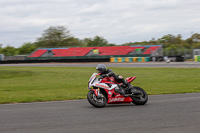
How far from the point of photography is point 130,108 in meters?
8.52

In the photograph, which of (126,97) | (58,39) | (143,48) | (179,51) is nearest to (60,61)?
(143,48)

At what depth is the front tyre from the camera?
28.2 ft

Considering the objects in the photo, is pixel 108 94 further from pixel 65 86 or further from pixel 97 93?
pixel 65 86

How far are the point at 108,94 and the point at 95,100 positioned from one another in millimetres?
455

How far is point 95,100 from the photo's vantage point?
8672 millimetres

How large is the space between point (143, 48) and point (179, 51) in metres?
9.82

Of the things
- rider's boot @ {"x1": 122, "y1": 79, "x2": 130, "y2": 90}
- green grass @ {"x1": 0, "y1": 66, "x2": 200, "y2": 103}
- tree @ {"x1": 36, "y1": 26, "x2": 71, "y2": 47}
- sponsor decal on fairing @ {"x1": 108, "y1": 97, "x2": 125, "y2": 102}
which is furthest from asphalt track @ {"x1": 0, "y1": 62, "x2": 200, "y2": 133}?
tree @ {"x1": 36, "y1": 26, "x2": 71, "y2": 47}

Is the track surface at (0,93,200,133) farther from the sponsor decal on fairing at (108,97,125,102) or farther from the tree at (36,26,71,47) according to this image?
the tree at (36,26,71,47)

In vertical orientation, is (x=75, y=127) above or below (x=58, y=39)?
below

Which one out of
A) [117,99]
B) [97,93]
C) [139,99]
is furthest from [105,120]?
[139,99]

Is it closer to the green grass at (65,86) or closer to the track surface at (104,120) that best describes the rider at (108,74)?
the track surface at (104,120)

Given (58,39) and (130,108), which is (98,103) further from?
(58,39)

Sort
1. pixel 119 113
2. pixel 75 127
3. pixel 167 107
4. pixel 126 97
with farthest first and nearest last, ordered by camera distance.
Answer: pixel 126 97, pixel 167 107, pixel 119 113, pixel 75 127

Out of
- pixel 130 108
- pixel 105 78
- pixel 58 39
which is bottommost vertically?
pixel 130 108
